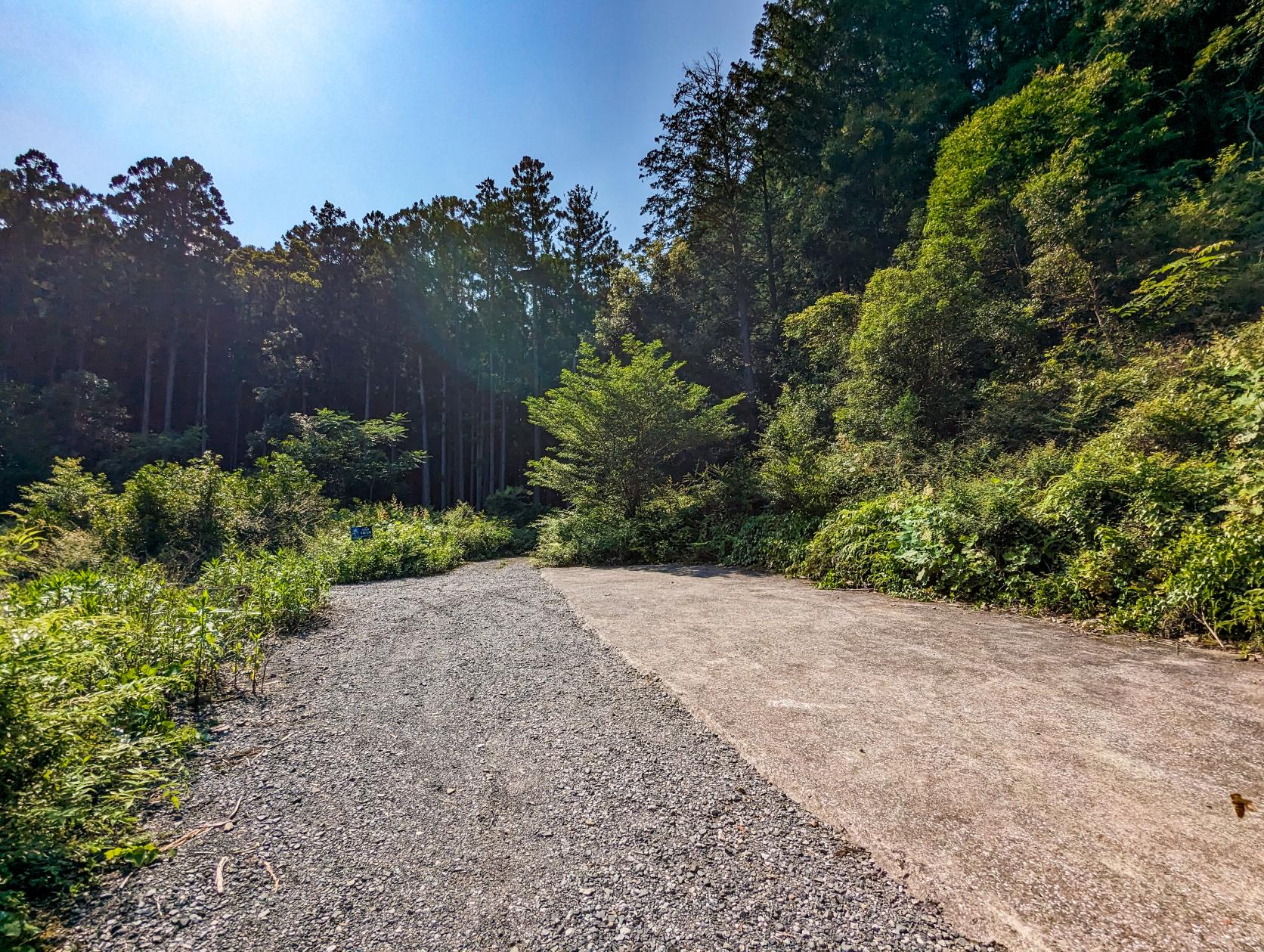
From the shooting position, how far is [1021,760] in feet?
6.18

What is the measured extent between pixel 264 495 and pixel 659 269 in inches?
550

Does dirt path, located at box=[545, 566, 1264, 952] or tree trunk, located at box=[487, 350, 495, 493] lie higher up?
tree trunk, located at box=[487, 350, 495, 493]

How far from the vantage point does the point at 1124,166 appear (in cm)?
930

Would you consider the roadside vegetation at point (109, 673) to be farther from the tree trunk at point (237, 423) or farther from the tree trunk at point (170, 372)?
the tree trunk at point (237, 423)

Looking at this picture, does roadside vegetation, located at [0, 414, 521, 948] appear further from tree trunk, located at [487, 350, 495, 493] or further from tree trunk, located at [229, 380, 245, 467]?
tree trunk, located at [229, 380, 245, 467]

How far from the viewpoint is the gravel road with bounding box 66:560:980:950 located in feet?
3.99

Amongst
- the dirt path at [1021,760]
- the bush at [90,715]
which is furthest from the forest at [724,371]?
the dirt path at [1021,760]

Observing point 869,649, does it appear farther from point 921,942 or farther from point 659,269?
point 659,269

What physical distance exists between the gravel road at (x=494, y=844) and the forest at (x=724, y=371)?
0.30m

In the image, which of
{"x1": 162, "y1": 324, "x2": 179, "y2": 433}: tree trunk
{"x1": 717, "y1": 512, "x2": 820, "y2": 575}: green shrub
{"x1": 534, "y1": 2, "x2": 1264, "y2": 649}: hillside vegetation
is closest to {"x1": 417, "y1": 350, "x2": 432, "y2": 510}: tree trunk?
{"x1": 162, "y1": 324, "x2": 179, "y2": 433}: tree trunk

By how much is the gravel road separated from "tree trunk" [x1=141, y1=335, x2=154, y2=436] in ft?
84.4

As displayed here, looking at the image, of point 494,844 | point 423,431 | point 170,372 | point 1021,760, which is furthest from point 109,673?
point 170,372

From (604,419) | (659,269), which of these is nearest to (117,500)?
(604,419)

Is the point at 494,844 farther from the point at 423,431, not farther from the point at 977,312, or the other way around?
the point at 423,431
